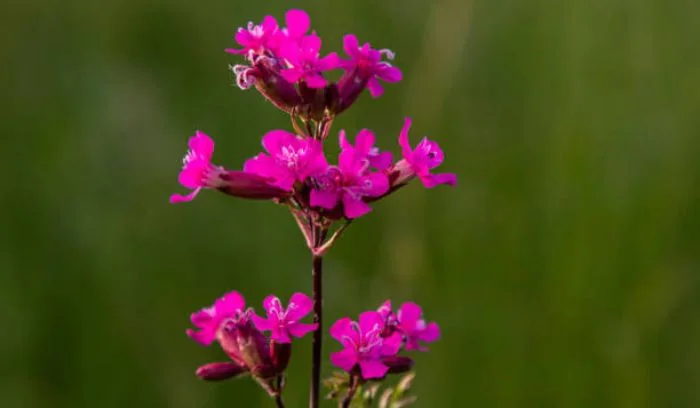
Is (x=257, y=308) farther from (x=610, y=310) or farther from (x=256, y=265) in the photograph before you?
(x=610, y=310)

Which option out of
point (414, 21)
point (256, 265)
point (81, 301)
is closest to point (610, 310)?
point (256, 265)

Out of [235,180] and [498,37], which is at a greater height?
[498,37]

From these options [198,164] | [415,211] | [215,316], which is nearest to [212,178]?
[198,164]

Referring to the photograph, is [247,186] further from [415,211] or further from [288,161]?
[415,211]

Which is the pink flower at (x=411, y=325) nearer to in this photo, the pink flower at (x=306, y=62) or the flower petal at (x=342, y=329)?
the flower petal at (x=342, y=329)

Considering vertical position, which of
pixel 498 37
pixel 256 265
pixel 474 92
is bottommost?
pixel 256 265

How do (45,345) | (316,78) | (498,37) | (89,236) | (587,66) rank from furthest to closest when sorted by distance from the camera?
(498,37), (587,66), (89,236), (45,345), (316,78)

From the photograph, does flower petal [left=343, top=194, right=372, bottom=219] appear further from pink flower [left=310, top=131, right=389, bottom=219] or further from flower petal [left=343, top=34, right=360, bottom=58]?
flower petal [left=343, top=34, right=360, bottom=58]

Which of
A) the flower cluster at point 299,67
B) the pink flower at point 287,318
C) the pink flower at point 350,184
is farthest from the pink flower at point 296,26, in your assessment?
the pink flower at point 287,318
